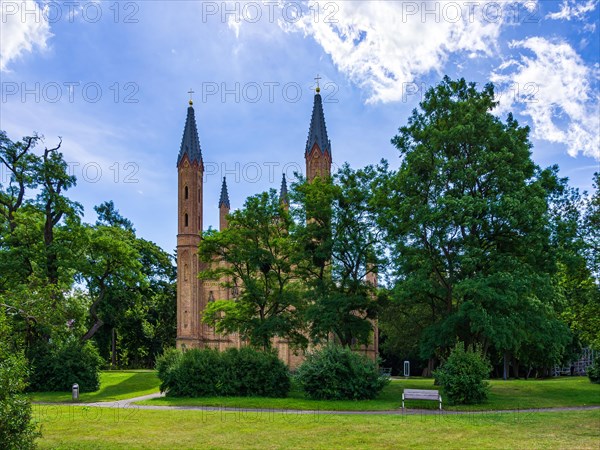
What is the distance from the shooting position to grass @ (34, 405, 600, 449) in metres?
12.2

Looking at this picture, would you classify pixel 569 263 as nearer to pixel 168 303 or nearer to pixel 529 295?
pixel 529 295

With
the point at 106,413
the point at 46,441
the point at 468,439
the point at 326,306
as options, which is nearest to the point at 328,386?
the point at 326,306

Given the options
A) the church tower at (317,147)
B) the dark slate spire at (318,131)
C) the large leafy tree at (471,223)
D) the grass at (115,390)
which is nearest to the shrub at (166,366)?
the grass at (115,390)

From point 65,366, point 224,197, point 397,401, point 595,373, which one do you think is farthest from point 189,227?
point 595,373

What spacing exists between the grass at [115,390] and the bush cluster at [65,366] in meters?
0.70

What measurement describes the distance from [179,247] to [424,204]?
34.4m

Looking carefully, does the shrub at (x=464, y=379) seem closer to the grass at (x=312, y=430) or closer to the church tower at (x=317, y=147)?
the grass at (x=312, y=430)

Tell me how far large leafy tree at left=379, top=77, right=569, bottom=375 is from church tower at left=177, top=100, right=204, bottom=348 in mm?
31109

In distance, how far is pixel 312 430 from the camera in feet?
46.1

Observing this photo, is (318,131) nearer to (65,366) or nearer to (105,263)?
(105,263)

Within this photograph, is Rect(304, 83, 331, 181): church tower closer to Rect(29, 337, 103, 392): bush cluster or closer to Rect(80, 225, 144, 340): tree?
Rect(80, 225, 144, 340): tree

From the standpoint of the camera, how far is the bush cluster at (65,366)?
2739 cm

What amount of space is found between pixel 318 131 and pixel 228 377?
29.0 meters

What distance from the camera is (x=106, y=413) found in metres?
18.1
